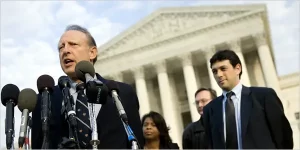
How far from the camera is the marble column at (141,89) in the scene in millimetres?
39569

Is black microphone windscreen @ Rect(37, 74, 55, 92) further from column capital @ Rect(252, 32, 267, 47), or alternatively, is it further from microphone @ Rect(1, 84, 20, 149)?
column capital @ Rect(252, 32, 267, 47)

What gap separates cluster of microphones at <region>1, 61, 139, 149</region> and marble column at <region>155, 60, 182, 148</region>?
3405cm

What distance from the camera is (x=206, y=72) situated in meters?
43.1

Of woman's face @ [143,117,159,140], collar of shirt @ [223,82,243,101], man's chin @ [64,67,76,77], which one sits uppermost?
man's chin @ [64,67,76,77]

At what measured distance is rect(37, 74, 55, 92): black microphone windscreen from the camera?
11.0 ft

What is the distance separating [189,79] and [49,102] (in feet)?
118

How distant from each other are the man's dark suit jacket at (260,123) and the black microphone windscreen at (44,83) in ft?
6.57

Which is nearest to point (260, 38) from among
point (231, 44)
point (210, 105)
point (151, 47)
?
point (231, 44)

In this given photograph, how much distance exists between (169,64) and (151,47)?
2.66 meters

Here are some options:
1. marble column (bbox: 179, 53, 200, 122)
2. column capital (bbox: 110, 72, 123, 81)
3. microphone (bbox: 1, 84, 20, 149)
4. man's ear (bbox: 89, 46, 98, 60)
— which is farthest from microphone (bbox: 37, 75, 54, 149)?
column capital (bbox: 110, 72, 123, 81)

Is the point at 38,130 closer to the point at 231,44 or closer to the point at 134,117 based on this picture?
the point at 134,117

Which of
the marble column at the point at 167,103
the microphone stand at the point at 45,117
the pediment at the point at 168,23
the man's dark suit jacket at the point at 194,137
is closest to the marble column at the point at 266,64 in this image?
the pediment at the point at 168,23

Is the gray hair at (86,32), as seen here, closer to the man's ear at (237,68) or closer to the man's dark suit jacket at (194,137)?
the man's ear at (237,68)

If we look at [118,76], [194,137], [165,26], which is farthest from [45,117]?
[165,26]
